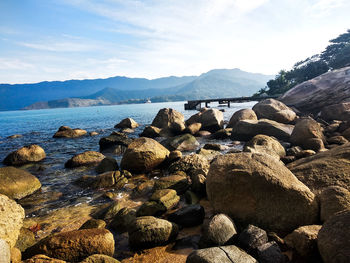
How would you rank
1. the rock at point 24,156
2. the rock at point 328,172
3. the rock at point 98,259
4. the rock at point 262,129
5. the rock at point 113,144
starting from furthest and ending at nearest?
the rock at point 113,144, the rock at point 262,129, the rock at point 24,156, the rock at point 328,172, the rock at point 98,259

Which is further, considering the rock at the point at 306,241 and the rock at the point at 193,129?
the rock at the point at 193,129

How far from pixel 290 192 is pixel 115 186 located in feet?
21.4

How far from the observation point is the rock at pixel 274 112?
1894 centimetres

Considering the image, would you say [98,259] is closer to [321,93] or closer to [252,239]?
[252,239]

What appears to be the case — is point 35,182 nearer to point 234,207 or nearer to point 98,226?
point 98,226

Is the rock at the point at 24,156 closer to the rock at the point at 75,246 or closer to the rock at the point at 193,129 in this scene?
the rock at the point at 193,129

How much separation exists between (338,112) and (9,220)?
22.8 meters

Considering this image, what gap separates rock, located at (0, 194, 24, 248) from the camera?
13.6 feet

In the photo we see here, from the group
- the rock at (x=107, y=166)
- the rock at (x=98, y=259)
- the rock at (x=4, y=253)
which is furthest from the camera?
the rock at (x=107, y=166)

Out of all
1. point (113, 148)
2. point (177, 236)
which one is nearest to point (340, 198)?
point (177, 236)

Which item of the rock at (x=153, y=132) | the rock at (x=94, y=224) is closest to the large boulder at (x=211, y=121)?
the rock at (x=153, y=132)

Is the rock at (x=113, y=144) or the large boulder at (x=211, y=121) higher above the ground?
the large boulder at (x=211, y=121)

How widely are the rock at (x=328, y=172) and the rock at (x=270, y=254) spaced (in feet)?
7.58

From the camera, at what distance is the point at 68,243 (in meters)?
4.15
